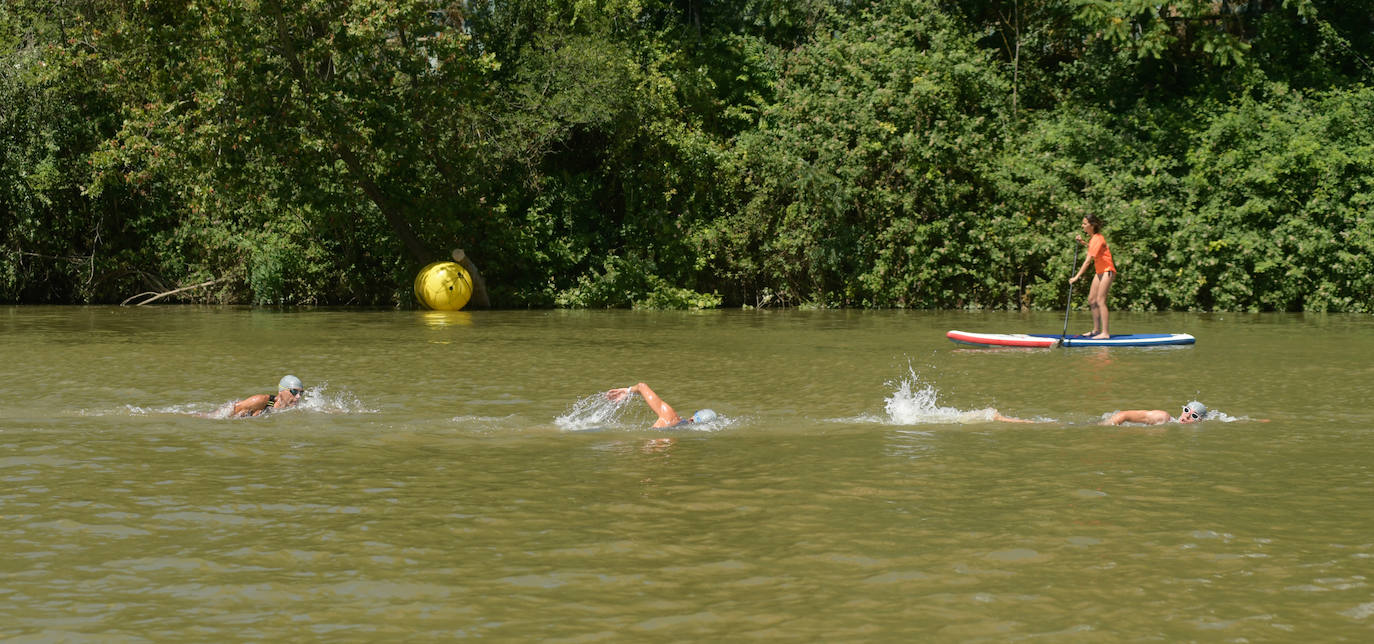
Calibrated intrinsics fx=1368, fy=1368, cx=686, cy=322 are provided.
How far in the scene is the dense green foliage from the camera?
87.3 ft

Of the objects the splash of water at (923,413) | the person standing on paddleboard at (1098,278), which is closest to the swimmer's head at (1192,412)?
the splash of water at (923,413)

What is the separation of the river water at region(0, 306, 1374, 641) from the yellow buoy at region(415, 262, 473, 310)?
12.5 m

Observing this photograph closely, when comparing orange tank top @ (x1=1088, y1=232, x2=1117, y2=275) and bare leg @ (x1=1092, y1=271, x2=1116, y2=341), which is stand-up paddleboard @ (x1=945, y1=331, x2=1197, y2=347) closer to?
bare leg @ (x1=1092, y1=271, x2=1116, y2=341)

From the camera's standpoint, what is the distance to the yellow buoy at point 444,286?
2830cm

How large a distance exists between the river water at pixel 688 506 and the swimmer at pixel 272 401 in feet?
0.57

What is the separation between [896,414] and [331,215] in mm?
19712

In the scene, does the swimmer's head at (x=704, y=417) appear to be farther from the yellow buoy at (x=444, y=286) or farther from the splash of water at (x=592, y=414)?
the yellow buoy at (x=444, y=286)

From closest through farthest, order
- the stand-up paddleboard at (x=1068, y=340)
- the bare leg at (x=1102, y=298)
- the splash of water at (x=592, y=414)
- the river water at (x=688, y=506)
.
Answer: the river water at (x=688, y=506)
the splash of water at (x=592, y=414)
the stand-up paddleboard at (x=1068, y=340)
the bare leg at (x=1102, y=298)

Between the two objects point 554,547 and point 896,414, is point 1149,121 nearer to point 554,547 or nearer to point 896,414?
point 896,414

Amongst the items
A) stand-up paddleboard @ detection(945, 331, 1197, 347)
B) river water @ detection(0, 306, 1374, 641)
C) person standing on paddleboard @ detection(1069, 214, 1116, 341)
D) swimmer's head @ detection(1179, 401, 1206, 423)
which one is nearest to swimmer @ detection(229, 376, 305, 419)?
river water @ detection(0, 306, 1374, 641)

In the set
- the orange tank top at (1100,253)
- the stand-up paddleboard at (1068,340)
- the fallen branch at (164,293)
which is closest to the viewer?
the stand-up paddleboard at (1068,340)

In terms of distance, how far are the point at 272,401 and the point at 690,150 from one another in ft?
63.2

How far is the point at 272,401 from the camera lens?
38.1 feet

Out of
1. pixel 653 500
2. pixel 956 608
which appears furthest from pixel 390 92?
pixel 956 608
